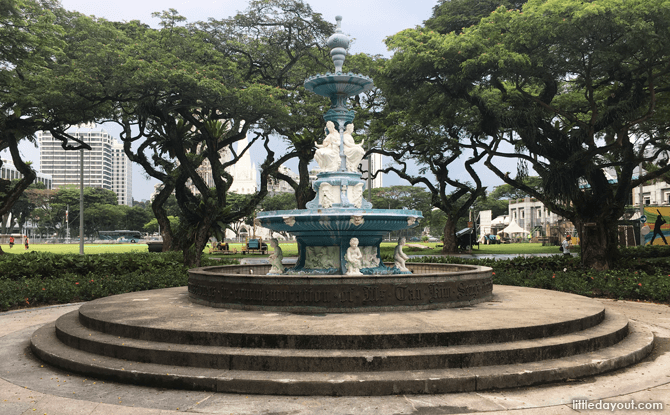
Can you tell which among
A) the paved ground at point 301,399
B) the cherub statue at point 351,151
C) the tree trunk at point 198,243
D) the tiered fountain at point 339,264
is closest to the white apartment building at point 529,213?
the tree trunk at point 198,243

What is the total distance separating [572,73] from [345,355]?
15.9 meters

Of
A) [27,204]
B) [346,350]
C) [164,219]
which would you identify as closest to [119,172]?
[27,204]

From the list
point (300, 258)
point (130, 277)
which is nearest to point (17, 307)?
point (130, 277)

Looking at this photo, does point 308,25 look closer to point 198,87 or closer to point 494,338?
point 198,87

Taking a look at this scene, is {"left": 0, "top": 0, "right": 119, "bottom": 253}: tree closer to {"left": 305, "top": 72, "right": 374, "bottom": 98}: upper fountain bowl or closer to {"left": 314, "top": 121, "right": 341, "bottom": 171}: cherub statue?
{"left": 305, "top": 72, "right": 374, "bottom": 98}: upper fountain bowl

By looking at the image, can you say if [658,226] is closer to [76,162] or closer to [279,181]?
[279,181]

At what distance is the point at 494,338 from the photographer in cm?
609

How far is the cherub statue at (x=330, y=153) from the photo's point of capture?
1140 cm

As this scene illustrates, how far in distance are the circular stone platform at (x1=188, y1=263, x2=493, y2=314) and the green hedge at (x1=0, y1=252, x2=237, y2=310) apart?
5.80 metres

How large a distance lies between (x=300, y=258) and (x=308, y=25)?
20902 millimetres

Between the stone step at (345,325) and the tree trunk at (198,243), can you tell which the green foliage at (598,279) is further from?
the tree trunk at (198,243)

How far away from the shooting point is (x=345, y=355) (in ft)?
18.1

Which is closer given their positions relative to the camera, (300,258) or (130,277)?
(300,258)

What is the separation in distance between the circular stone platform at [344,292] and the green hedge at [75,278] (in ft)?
19.0
